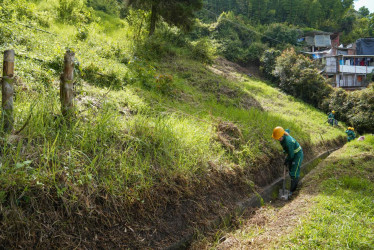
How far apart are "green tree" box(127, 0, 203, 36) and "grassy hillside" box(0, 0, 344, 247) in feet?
20.9

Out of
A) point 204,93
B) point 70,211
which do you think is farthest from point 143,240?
point 204,93

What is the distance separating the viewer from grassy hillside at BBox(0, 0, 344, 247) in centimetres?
260

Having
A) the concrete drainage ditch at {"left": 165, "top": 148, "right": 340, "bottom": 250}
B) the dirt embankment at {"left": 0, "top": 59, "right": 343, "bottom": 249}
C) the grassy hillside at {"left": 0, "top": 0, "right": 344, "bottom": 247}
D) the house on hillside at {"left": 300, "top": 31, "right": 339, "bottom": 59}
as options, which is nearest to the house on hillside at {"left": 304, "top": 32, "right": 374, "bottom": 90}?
the house on hillside at {"left": 300, "top": 31, "right": 339, "bottom": 59}

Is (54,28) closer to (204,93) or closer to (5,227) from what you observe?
(204,93)

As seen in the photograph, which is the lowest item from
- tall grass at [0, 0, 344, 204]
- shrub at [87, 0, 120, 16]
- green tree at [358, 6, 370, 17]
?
tall grass at [0, 0, 344, 204]

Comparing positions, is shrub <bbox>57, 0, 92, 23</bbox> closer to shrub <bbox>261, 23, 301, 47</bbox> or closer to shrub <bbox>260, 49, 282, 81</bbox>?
shrub <bbox>260, 49, 282, 81</bbox>

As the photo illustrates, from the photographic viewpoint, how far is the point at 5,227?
228 cm

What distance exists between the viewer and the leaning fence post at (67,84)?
349 centimetres

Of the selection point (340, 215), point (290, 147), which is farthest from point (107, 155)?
point (290, 147)

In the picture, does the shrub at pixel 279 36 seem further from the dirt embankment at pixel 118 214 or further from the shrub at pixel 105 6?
the dirt embankment at pixel 118 214

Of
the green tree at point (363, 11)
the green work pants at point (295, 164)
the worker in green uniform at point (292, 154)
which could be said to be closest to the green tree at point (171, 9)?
the worker in green uniform at point (292, 154)

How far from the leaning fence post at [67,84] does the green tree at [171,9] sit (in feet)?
36.3

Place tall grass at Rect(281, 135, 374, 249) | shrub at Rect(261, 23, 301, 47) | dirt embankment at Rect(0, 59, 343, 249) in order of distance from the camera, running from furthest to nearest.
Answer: shrub at Rect(261, 23, 301, 47)
tall grass at Rect(281, 135, 374, 249)
dirt embankment at Rect(0, 59, 343, 249)

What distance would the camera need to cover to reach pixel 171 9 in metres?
13.4
